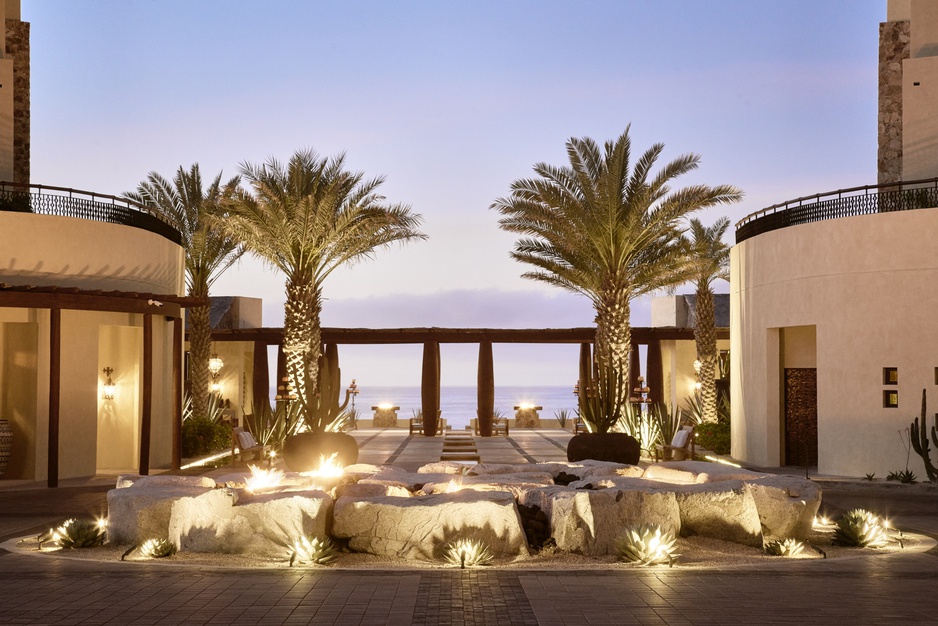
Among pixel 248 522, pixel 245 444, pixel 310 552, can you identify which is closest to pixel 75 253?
pixel 245 444

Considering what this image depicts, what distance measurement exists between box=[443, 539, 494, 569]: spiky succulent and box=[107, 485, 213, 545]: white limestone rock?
8.95 ft

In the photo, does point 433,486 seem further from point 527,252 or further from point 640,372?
point 640,372

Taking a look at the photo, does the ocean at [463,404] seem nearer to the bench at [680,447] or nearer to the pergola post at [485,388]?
the pergola post at [485,388]

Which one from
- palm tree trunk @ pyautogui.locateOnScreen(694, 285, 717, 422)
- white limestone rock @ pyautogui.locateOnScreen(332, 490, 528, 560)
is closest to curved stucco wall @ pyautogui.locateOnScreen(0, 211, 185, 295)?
white limestone rock @ pyautogui.locateOnScreen(332, 490, 528, 560)

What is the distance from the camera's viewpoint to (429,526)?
34.1ft

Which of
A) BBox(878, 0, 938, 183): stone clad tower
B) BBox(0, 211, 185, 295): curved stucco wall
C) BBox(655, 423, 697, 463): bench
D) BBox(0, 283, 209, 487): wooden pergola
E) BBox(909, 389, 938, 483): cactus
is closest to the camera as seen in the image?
BBox(0, 283, 209, 487): wooden pergola

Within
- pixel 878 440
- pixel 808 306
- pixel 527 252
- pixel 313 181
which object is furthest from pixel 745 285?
pixel 313 181

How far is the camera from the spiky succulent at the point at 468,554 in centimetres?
1000

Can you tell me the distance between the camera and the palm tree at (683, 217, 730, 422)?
28.5 meters

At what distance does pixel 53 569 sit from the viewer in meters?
9.73

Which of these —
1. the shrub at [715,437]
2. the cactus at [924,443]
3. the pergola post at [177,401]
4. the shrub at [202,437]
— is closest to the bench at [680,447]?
the shrub at [715,437]

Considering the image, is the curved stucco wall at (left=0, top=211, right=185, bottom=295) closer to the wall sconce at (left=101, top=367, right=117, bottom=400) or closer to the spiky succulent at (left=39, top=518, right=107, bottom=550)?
the wall sconce at (left=101, top=367, right=117, bottom=400)

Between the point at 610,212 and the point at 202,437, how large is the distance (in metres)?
10.7

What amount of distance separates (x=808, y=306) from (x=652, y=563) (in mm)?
10502
